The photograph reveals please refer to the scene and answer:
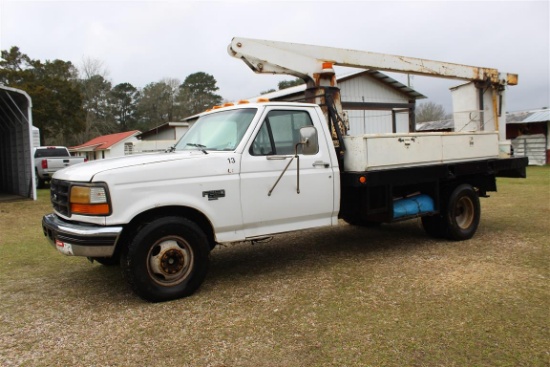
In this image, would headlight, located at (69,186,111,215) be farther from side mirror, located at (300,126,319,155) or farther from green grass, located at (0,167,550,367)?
side mirror, located at (300,126,319,155)

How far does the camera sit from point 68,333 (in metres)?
3.94

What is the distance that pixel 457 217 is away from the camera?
7.24 m

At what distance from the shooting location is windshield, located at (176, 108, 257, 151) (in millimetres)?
5145

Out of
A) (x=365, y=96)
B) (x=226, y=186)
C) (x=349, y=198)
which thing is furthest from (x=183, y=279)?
(x=365, y=96)

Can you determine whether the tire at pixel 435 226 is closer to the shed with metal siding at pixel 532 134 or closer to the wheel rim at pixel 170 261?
the wheel rim at pixel 170 261

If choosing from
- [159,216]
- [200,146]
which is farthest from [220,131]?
[159,216]

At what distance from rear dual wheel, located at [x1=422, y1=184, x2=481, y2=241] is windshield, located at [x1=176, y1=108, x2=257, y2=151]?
143 inches

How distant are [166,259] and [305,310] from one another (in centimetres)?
151

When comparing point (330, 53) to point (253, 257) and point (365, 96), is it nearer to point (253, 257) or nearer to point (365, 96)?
point (253, 257)

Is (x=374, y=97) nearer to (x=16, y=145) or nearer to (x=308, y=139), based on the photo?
(x=16, y=145)

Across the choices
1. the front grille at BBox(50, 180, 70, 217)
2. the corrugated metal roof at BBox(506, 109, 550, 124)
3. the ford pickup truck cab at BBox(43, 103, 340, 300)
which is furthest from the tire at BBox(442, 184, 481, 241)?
the corrugated metal roof at BBox(506, 109, 550, 124)

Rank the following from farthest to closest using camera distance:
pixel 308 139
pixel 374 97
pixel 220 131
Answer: pixel 374 97, pixel 220 131, pixel 308 139

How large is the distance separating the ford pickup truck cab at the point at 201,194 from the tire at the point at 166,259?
10mm

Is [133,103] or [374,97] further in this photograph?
[133,103]
